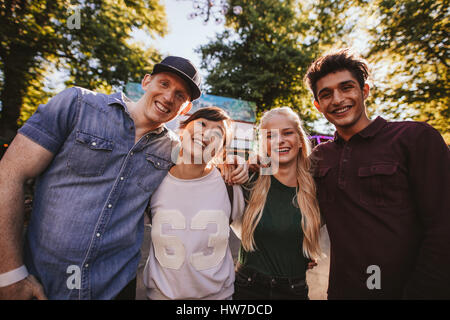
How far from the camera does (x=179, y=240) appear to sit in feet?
6.04

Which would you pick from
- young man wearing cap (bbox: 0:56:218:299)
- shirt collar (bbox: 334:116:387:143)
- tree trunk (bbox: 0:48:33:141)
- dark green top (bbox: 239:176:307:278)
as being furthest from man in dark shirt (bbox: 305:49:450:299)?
tree trunk (bbox: 0:48:33:141)

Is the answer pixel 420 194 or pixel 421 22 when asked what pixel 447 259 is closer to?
pixel 420 194

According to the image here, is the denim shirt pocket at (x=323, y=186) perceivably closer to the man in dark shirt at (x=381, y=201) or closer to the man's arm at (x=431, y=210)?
the man in dark shirt at (x=381, y=201)

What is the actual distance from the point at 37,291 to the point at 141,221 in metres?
0.83

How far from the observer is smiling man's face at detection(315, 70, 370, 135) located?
6.50 feet

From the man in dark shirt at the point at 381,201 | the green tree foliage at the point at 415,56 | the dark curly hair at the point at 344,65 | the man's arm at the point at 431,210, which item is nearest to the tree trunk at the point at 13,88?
the dark curly hair at the point at 344,65

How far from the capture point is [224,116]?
215cm

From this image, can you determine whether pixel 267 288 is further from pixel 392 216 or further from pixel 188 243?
pixel 392 216

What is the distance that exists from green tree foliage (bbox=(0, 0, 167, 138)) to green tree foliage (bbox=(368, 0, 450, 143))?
12561 mm

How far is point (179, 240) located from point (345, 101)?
2128mm

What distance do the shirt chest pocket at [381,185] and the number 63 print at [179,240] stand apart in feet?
4.56

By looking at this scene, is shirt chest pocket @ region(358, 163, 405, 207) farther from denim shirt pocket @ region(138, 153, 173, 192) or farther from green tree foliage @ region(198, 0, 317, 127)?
green tree foliage @ region(198, 0, 317, 127)

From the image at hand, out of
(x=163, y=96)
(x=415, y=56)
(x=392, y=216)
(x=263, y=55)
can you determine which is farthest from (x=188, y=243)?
(x=263, y=55)
